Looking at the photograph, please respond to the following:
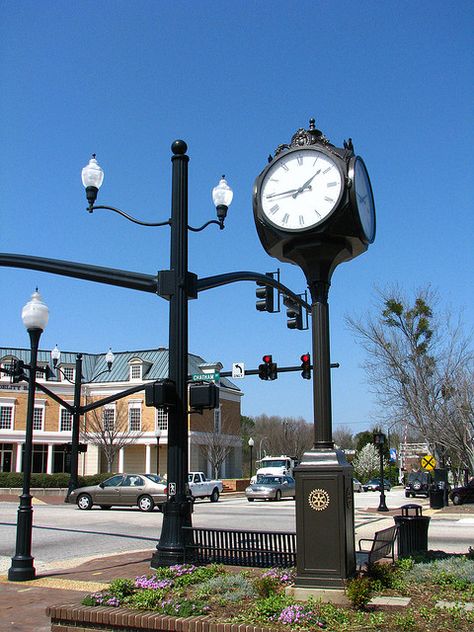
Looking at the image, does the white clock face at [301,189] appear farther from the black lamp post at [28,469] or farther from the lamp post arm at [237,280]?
the black lamp post at [28,469]

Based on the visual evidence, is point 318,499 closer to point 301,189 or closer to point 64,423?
point 301,189

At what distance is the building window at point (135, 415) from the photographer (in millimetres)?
59250

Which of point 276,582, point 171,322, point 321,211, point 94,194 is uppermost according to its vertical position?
point 94,194

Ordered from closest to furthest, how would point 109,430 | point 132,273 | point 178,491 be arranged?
point 178,491, point 132,273, point 109,430

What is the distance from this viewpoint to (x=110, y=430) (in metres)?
56.0

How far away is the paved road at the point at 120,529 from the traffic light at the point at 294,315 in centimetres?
565

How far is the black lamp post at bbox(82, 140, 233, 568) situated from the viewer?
31.7 feet

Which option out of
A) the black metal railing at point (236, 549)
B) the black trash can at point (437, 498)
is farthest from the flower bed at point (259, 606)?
the black trash can at point (437, 498)

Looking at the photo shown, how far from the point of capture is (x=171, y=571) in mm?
7648

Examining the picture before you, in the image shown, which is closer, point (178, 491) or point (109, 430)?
point (178, 491)

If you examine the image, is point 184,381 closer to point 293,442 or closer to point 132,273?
point 132,273

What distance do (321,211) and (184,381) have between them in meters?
3.72

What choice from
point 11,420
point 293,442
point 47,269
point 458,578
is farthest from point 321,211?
point 293,442

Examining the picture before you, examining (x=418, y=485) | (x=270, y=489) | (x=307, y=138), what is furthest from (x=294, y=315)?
(x=418, y=485)
